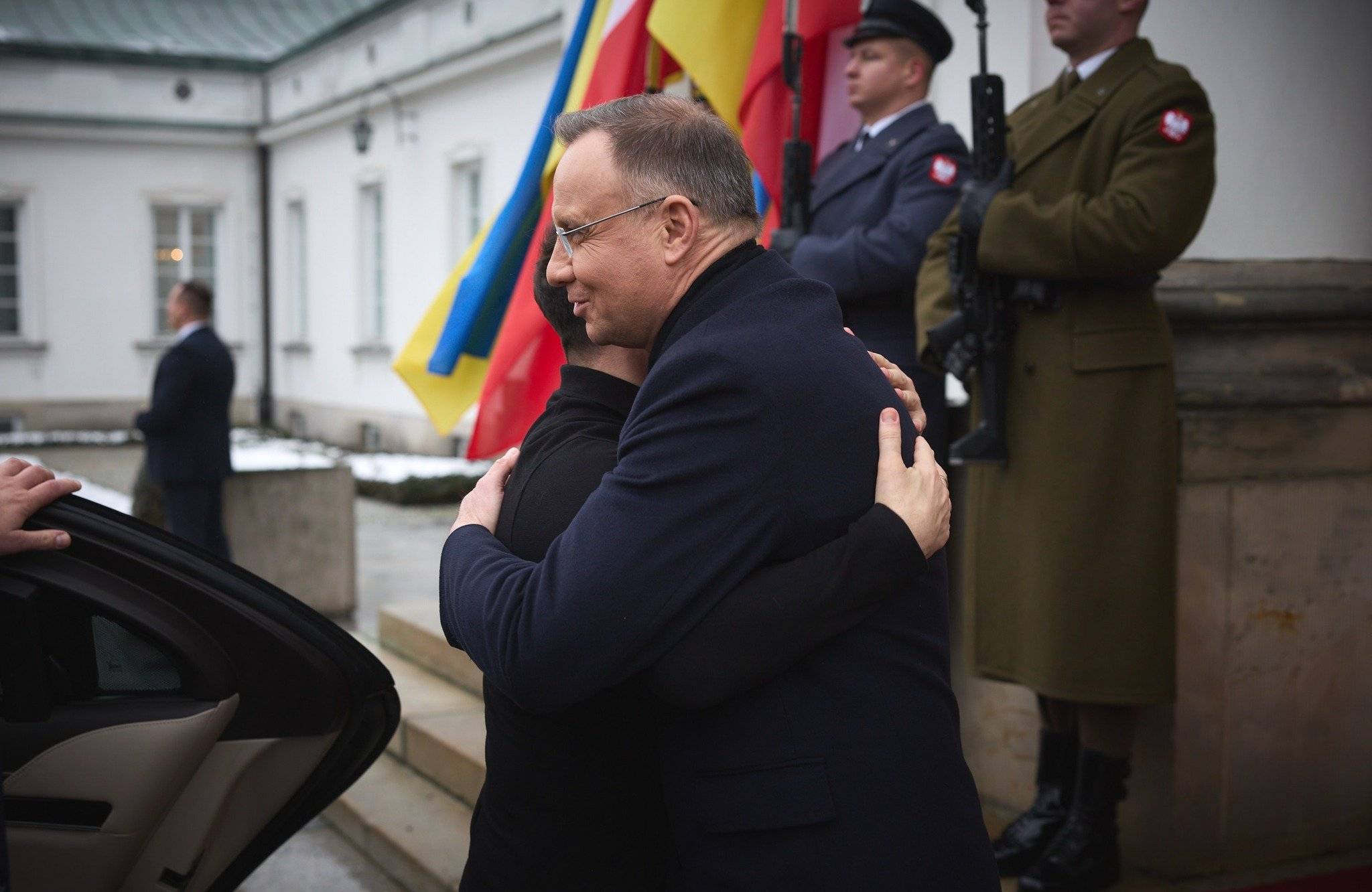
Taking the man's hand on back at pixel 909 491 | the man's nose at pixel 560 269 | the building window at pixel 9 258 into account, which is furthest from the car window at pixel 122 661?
the building window at pixel 9 258

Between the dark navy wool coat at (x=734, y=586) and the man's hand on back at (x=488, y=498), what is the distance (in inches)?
5.3

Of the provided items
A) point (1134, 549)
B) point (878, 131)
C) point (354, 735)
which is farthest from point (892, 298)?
point (354, 735)

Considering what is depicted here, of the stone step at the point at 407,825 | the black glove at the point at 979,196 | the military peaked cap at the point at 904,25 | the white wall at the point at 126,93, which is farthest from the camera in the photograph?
the white wall at the point at 126,93

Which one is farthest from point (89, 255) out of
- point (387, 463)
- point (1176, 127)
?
point (1176, 127)

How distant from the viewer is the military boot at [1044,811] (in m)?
3.32

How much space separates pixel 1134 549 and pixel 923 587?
5.13ft

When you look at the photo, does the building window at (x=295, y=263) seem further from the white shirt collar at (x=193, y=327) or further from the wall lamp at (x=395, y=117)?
the white shirt collar at (x=193, y=327)

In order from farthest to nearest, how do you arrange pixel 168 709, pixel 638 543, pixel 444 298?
pixel 444 298 < pixel 168 709 < pixel 638 543

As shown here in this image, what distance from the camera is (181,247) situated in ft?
71.6

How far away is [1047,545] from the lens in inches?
126

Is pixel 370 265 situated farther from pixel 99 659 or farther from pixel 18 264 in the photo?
pixel 99 659

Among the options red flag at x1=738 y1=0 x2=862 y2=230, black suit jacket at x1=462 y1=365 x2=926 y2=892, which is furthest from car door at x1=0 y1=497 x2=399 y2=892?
red flag at x1=738 y1=0 x2=862 y2=230

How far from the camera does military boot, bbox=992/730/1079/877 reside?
3320mm

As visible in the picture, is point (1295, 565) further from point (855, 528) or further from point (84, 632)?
point (84, 632)
